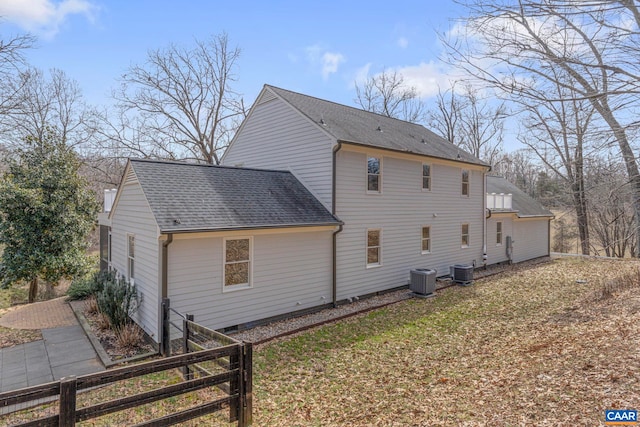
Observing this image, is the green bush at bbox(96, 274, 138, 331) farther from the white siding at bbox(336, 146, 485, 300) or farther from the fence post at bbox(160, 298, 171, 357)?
the white siding at bbox(336, 146, 485, 300)

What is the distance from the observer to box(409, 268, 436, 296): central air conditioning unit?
41.2 feet

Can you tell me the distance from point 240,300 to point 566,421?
7044mm

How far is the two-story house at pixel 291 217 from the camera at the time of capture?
8.30 meters

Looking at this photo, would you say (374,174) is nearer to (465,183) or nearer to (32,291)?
(465,183)

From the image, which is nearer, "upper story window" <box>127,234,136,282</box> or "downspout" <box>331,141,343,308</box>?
"upper story window" <box>127,234,136,282</box>

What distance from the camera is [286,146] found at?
1302 centimetres

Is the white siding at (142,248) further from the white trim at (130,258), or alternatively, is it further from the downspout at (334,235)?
the downspout at (334,235)

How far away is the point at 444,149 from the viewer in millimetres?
17016

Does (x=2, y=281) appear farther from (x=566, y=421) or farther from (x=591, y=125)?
(x=591, y=125)

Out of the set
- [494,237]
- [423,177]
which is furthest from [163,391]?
[494,237]

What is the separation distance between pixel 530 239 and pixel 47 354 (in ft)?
80.7

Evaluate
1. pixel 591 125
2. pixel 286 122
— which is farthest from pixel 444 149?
pixel 591 125

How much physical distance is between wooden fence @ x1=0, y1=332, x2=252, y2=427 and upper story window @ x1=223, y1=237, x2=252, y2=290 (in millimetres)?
3203

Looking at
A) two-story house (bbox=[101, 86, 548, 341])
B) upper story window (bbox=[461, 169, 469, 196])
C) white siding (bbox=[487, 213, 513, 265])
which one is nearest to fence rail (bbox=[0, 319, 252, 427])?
two-story house (bbox=[101, 86, 548, 341])
